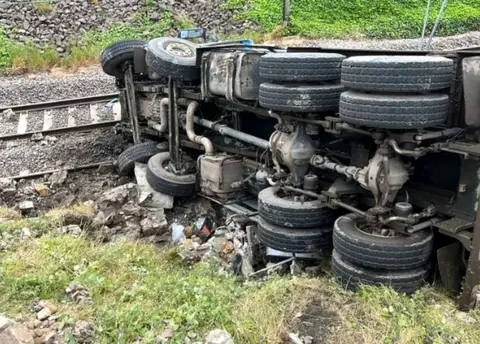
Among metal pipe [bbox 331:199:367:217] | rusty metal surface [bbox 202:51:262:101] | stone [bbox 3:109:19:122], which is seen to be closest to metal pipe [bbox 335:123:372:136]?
metal pipe [bbox 331:199:367:217]

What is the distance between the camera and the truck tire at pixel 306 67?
175 inches

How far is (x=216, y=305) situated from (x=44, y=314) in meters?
1.18

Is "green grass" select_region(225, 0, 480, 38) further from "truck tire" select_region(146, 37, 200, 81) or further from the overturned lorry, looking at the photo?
the overturned lorry

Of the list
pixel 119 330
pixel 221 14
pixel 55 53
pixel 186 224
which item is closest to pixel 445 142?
pixel 119 330

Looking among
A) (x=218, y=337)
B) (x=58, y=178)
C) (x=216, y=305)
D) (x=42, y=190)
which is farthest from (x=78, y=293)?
(x=58, y=178)

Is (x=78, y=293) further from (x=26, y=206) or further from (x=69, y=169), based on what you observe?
(x=69, y=169)

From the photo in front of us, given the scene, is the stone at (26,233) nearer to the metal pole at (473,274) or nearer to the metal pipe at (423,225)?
the metal pipe at (423,225)

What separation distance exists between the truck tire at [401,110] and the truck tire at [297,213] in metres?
1.20

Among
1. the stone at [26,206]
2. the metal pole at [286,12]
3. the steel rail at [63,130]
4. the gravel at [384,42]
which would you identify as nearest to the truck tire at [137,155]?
the stone at [26,206]

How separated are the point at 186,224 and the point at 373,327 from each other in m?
3.50

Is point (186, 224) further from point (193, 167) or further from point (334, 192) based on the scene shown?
point (334, 192)

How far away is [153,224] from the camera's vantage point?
20.7ft

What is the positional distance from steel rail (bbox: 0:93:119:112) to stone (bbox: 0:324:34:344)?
779 centimetres

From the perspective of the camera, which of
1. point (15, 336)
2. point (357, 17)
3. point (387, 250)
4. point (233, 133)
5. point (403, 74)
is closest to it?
point (15, 336)
